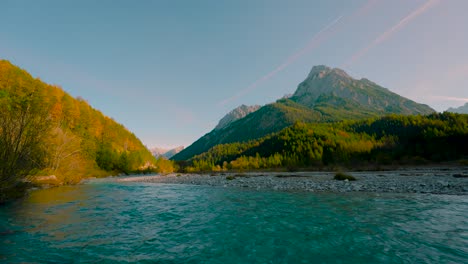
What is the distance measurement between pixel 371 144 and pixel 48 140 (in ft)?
435

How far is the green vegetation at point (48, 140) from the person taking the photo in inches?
390

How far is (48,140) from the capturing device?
29.1 metres

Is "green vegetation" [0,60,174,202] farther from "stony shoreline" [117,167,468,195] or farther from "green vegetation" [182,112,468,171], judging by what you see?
"green vegetation" [182,112,468,171]

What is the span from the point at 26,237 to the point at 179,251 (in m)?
7.03

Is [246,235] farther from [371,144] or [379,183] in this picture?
[371,144]

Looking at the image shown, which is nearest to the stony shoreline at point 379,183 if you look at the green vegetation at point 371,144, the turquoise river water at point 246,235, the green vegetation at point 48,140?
the turquoise river water at point 246,235

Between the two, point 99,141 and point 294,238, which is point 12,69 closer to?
point 99,141

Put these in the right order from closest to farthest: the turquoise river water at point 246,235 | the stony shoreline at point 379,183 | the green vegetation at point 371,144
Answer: the turquoise river water at point 246,235
the stony shoreline at point 379,183
the green vegetation at point 371,144

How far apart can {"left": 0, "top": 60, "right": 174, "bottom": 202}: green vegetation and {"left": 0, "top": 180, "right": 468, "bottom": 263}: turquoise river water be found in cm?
382

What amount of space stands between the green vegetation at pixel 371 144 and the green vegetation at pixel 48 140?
2523 inches

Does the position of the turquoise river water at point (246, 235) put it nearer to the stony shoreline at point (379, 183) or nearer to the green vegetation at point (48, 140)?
the green vegetation at point (48, 140)

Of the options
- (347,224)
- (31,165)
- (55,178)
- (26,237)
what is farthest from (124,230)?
(55,178)

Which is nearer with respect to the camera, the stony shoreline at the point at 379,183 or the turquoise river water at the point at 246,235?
the turquoise river water at the point at 246,235

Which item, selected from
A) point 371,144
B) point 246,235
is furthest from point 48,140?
point 371,144
